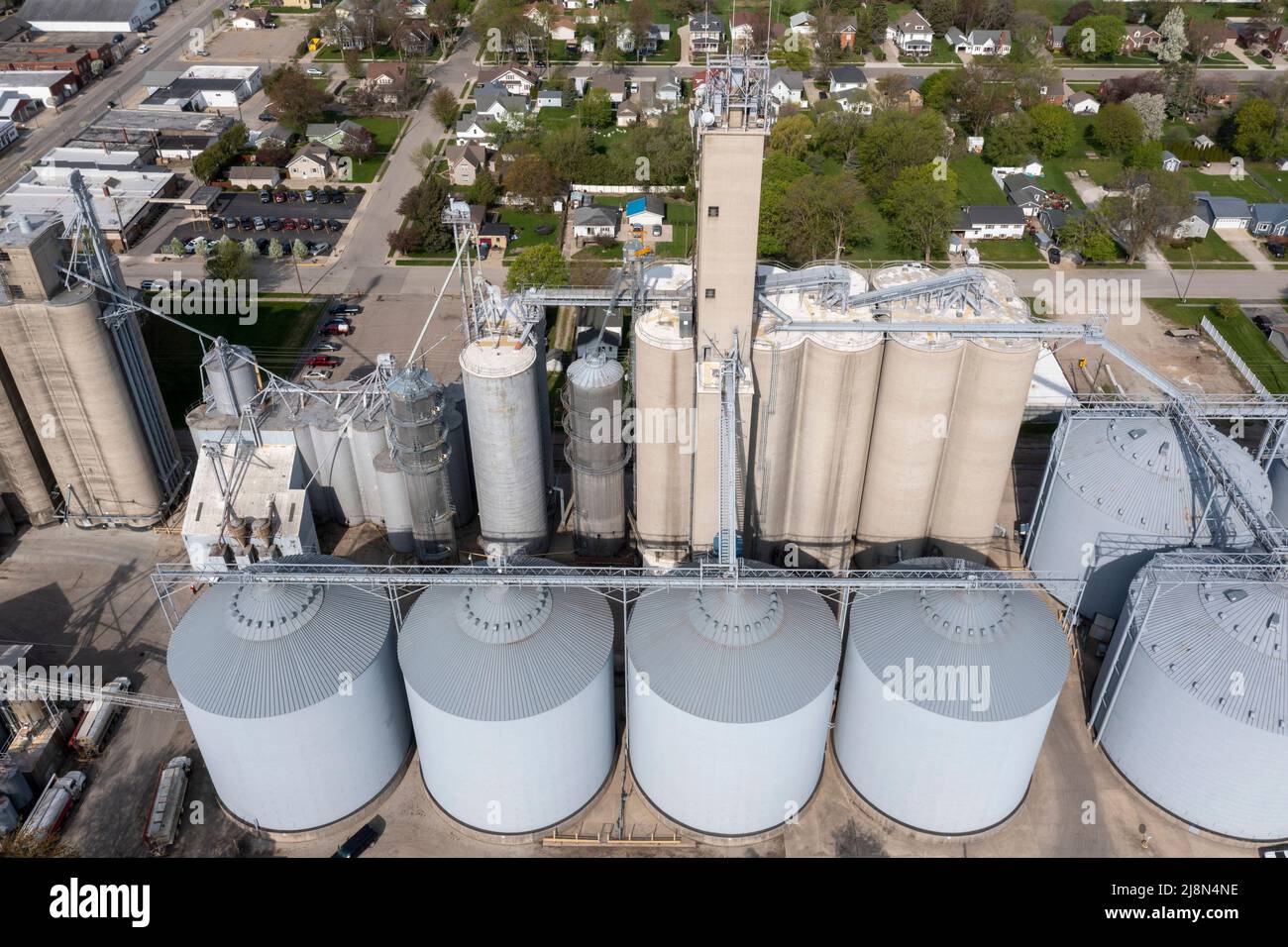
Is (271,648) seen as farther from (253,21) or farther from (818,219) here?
(253,21)

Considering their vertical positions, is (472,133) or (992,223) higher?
(472,133)

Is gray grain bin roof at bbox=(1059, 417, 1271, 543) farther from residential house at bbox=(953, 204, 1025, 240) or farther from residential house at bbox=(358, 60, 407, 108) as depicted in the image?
residential house at bbox=(358, 60, 407, 108)

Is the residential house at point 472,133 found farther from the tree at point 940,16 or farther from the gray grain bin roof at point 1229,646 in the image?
the gray grain bin roof at point 1229,646

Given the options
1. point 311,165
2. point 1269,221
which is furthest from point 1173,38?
point 311,165

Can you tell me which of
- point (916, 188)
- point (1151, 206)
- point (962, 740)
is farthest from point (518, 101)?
point (962, 740)

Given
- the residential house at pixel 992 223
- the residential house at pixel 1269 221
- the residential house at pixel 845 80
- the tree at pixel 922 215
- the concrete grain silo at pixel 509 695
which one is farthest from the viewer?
the residential house at pixel 845 80

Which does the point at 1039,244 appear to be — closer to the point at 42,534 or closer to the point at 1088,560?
the point at 1088,560

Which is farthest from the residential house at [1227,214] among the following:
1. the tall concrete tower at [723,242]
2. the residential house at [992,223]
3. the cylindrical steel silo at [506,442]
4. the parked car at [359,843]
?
the parked car at [359,843]

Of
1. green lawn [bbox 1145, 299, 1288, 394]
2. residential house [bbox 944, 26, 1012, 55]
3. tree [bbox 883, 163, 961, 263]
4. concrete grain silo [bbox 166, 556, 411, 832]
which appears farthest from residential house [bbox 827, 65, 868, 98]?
concrete grain silo [bbox 166, 556, 411, 832]
